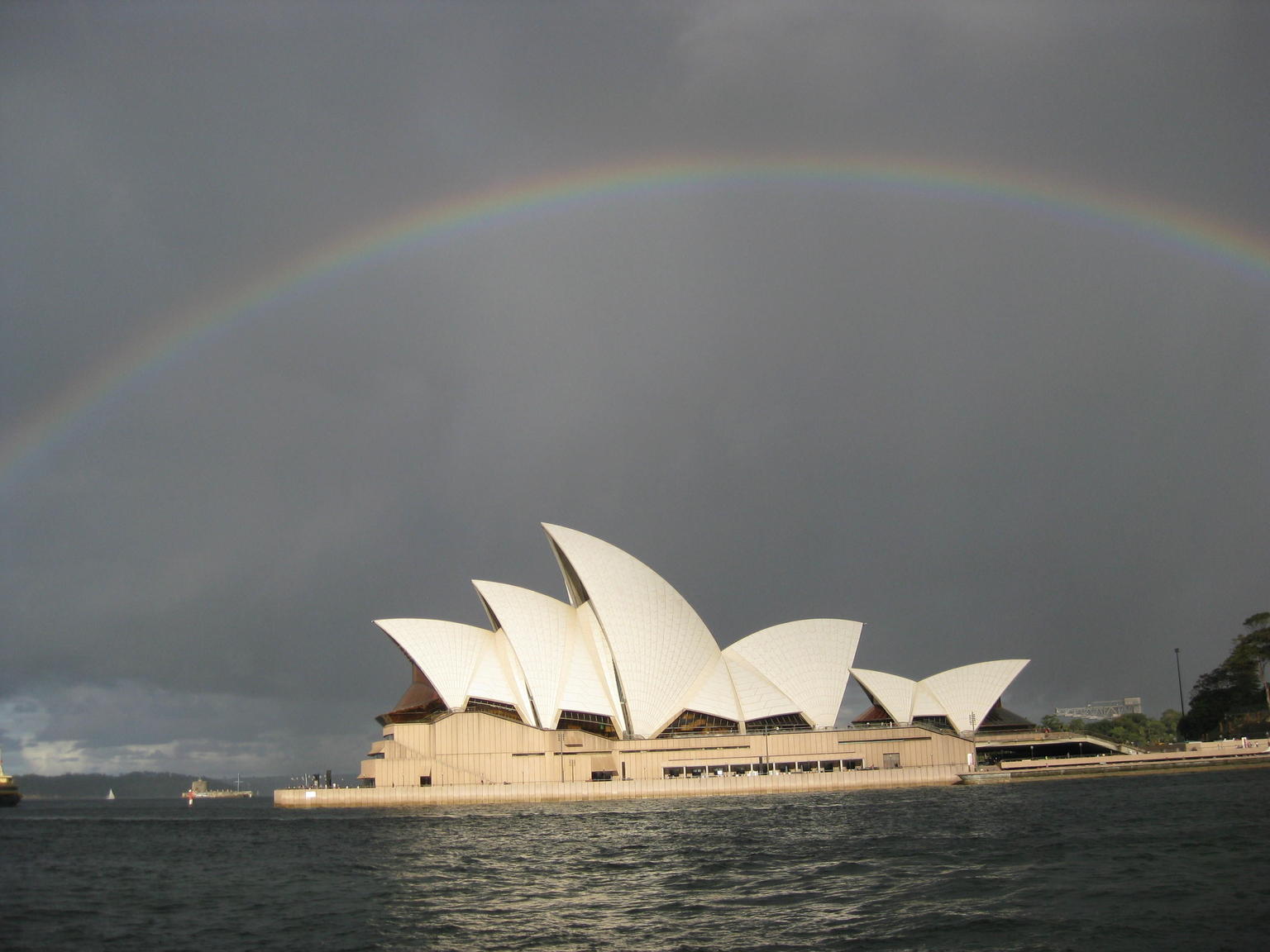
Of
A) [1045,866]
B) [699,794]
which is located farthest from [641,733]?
[1045,866]

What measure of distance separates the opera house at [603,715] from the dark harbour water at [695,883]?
18662 millimetres

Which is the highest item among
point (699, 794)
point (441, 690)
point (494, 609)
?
point (494, 609)

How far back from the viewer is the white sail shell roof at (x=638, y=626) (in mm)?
75250

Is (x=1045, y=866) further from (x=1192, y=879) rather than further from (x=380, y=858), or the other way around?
(x=380, y=858)

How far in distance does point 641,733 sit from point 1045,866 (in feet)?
158

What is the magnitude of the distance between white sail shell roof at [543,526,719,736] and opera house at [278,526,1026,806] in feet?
0.36

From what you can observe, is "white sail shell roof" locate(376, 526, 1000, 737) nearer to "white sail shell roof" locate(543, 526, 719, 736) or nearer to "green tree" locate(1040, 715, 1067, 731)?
"white sail shell roof" locate(543, 526, 719, 736)

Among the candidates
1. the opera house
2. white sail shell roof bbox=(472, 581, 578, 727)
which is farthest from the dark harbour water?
white sail shell roof bbox=(472, 581, 578, 727)

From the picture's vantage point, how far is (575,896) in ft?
93.4

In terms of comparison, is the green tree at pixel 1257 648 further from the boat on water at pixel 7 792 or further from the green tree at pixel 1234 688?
the boat on water at pixel 7 792

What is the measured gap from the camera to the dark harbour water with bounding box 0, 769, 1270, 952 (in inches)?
903

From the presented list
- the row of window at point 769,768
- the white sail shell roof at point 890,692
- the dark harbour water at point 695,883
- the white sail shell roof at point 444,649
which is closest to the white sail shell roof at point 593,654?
the white sail shell roof at point 444,649

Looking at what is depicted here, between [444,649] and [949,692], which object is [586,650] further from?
[949,692]

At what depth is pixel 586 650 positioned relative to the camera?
252 ft
